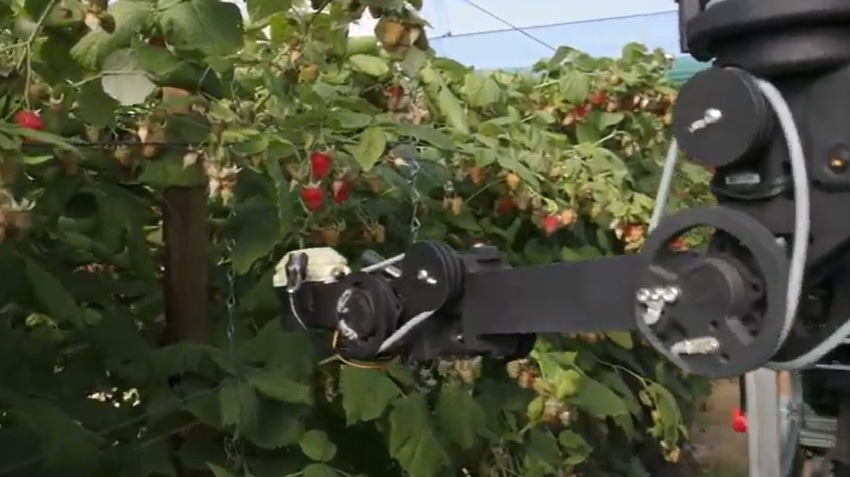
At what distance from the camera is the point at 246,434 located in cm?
106

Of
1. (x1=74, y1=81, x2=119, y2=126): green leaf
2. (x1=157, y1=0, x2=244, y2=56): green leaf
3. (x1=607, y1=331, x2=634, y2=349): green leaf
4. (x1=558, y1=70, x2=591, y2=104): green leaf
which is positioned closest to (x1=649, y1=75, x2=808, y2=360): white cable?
(x1=157, y1=0, x2=244, y2=56): green leaf

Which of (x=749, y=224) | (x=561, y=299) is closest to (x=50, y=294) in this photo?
(x=561, y=299)

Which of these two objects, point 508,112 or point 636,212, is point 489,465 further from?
point 508,112

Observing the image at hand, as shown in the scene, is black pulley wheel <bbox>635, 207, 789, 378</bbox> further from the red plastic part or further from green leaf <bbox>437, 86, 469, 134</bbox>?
the red plastic part

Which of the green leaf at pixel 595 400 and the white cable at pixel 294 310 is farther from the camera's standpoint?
the green leaf at pixel 595 400

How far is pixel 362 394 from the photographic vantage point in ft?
3.76

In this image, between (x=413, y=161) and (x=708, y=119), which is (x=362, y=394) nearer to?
(x=413, y=161)

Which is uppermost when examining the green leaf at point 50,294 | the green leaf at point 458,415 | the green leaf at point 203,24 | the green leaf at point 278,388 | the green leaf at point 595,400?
the green leaf at point 203,24

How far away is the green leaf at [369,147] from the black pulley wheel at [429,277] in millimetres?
442

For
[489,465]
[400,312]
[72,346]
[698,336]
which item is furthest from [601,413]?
[698,336]

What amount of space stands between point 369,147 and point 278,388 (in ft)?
0.85

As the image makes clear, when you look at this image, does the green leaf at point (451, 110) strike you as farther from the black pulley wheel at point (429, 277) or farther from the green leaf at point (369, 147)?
the black pulley wheel at point (429, 277)

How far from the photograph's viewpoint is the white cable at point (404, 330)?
647 millimetres

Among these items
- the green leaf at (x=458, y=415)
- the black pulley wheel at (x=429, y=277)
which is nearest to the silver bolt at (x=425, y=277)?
the black pulley wheel at (x=429, y=277)
